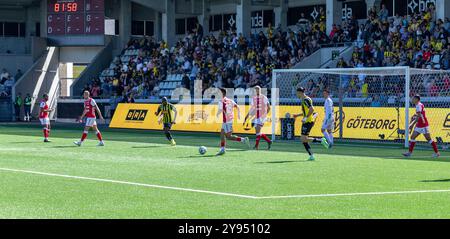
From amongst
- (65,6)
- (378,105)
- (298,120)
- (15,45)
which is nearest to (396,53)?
(378,105)

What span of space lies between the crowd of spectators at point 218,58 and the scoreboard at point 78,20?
10.3 feet

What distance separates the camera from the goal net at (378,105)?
34.4 m

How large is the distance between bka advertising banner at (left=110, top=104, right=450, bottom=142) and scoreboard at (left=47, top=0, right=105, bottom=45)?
8.59 meters

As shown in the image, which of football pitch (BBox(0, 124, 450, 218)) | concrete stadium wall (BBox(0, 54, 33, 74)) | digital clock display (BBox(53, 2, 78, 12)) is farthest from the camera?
concrete stadium wall (BBox(0, 54, 33, 74))

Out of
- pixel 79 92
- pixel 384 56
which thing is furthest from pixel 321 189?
pixel 79 92

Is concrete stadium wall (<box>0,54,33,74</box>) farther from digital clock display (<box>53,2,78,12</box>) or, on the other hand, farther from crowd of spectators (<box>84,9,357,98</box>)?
digital clock display (<box>53,2,78,12</box>)

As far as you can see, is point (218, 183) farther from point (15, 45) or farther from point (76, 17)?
point (15, 45)

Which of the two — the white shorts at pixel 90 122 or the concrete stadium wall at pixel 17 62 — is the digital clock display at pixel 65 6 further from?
A: the white shorts at pixel 90 122

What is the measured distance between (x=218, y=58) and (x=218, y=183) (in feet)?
118

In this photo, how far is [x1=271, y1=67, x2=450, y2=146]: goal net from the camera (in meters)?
34.4

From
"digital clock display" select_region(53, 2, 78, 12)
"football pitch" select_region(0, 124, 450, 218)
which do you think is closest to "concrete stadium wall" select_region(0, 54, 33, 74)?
"digital clock display" select_region(53, 2, 78, 12)

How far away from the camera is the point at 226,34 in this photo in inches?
2235

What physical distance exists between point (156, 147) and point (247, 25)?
25.4 meters

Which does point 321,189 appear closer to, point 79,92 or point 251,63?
point 251,63
